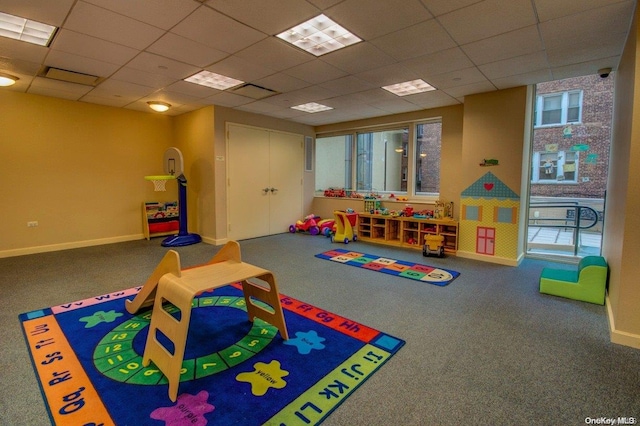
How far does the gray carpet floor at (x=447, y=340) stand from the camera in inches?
68.9

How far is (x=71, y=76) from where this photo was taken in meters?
4.21

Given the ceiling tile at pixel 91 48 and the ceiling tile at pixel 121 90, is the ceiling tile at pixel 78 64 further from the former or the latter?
the ceiling tile at pixel 121 90

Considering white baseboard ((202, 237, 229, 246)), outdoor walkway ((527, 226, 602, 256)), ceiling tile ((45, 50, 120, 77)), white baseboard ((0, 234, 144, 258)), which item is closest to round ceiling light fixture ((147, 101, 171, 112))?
ceiling tile ((45, 50, 120, 77))

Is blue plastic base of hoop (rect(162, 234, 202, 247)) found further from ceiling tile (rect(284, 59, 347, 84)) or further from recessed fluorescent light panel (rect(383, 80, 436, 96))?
recessed fluorescent light panel (rect(383, 80, 436, 96))

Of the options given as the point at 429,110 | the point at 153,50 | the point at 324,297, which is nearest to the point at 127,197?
the point at 153,50

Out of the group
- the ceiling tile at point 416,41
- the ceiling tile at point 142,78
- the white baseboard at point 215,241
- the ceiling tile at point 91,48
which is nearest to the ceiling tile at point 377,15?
the ceiling tile at point 416,41

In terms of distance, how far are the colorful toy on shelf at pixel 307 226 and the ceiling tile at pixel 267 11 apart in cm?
468

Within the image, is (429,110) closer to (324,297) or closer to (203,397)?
(324,297)

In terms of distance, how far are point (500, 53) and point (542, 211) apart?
397 centimetres

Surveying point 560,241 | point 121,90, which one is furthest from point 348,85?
point 560,241

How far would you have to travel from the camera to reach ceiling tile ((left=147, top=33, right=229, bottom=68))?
10.3ft

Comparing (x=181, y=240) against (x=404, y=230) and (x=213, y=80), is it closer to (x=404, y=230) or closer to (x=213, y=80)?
(x=213, y=80)

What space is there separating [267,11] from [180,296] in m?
2.35

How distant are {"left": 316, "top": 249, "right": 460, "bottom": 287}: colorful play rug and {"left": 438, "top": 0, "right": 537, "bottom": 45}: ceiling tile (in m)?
2.73
